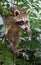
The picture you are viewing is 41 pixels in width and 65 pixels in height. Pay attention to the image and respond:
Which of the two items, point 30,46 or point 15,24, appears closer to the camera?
point 15,24

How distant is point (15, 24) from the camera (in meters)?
1.45

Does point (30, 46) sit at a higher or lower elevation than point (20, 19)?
lower

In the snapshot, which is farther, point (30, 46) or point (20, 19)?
point (30, 46)

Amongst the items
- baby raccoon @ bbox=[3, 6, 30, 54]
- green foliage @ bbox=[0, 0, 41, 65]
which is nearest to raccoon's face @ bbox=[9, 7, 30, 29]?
baby raccoon @ bbox=[3, 6, 30, 54]

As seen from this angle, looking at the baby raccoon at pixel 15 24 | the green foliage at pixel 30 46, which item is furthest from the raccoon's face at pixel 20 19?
the green foliage at pixel 30 46

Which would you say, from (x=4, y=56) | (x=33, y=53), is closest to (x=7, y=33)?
(x=4, y=56)

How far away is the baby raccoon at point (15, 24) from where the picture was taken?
4.62 feet

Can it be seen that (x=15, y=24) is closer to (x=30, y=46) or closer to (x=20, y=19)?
(x=20, y=19)

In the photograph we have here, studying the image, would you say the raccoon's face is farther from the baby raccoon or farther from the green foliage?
the green foliage

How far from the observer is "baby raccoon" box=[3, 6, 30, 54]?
1.41 meters

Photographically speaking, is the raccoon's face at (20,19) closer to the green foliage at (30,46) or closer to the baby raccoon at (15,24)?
the baby raccoon at (15,24)

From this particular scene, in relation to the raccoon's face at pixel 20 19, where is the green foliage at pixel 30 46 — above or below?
below

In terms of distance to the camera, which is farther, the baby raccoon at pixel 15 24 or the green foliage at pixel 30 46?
the green foliage at pixel 30 46

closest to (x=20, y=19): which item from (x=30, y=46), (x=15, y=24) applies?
(x=15, y=24)
